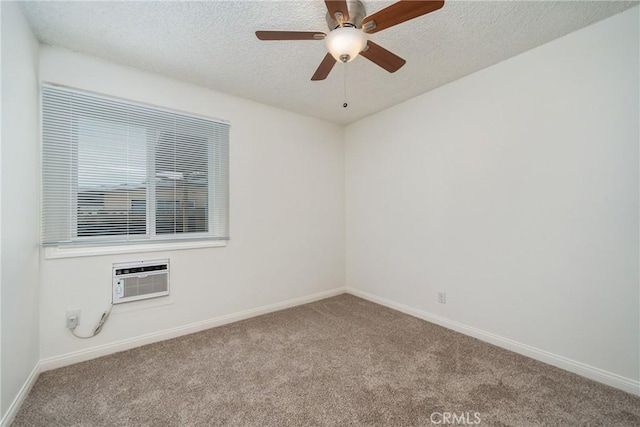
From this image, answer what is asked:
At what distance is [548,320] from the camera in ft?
6.91

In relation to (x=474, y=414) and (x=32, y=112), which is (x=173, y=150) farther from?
(x=474, y=414)

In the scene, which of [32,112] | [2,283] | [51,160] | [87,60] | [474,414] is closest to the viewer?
[2,283]

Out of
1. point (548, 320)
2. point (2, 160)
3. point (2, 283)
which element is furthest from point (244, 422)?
point (548, 320)

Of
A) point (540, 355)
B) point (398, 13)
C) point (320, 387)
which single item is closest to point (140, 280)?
point (320, 387)

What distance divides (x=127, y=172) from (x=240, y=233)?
1.18 m

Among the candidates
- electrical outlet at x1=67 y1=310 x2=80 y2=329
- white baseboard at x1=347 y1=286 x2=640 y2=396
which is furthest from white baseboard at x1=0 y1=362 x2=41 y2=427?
white baseboard at x1=347 y1=286 x2=640 y2=396

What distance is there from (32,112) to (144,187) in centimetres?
85

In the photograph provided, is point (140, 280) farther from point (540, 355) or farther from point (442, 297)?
point (540, 355)

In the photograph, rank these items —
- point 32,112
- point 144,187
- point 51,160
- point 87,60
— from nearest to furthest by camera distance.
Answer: point 32,112 < point 51,160 < point 87,60 < point 144,187

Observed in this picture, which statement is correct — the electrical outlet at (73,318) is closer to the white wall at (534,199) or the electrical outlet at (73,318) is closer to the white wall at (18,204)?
the white wall at (18,204)

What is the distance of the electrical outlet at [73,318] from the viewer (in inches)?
83.4

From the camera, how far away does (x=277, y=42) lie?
2.06 meters

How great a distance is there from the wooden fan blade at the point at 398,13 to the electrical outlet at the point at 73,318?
9.55 ft

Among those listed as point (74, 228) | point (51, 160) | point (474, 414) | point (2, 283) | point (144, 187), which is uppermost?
point (51, 160)
